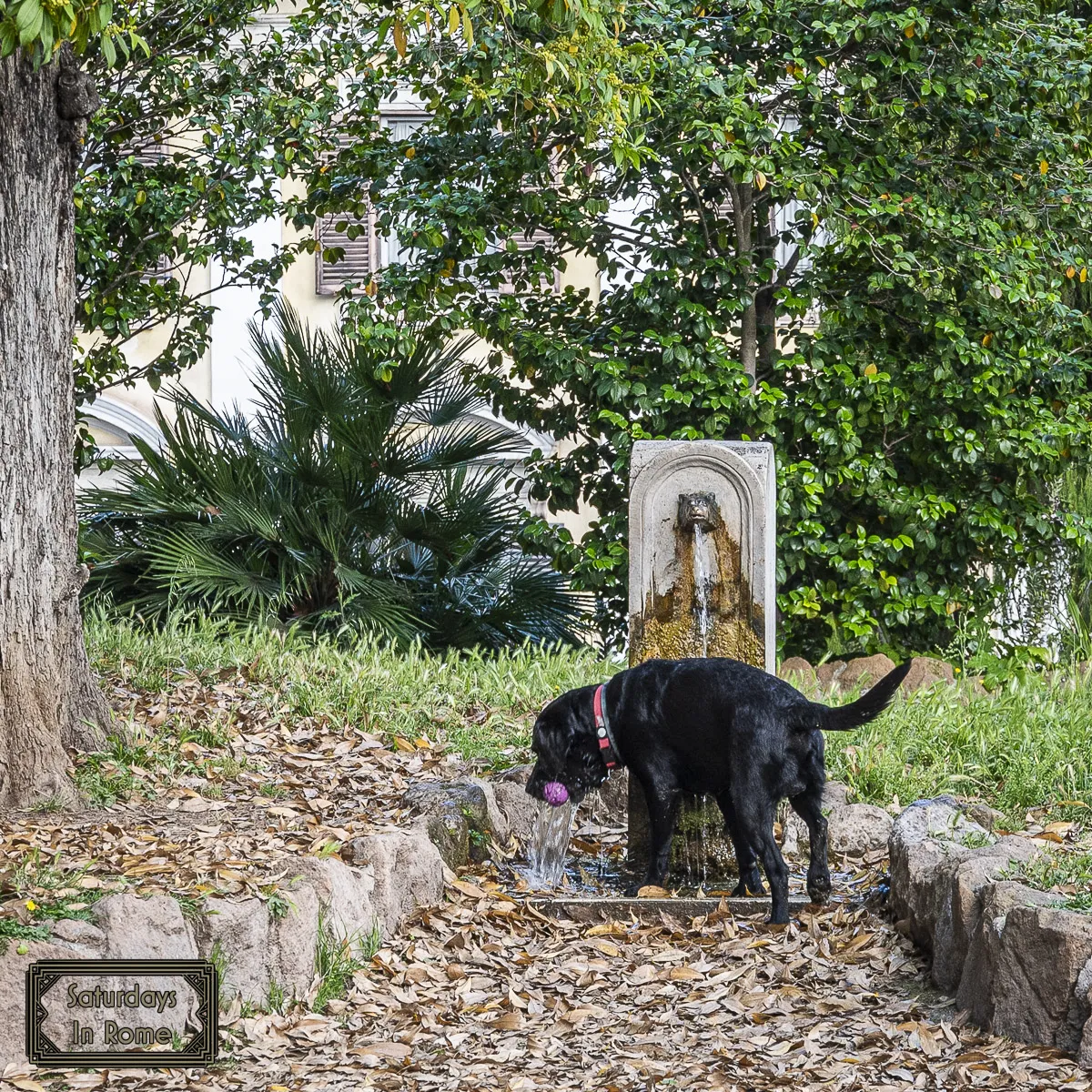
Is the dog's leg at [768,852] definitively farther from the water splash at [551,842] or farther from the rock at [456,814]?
the rock at [456,814]

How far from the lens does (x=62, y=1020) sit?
149 inches

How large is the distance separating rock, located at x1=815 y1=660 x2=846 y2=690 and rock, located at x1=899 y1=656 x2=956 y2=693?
43 centimetres

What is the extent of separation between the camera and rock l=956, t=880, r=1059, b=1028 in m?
3.99

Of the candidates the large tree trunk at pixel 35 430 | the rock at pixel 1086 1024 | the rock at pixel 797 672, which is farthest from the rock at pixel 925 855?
the large tree trunk at pixel 35 430

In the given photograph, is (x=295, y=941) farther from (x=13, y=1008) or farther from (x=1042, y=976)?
(x=1042, y=976)

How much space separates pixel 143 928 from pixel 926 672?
19.4 ft

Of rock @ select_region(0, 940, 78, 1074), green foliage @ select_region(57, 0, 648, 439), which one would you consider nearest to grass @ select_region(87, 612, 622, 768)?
green foliage @ select_region(57, 0, 648, 439)

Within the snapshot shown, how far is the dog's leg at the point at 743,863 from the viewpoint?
547 centimetres

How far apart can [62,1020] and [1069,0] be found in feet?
32.2

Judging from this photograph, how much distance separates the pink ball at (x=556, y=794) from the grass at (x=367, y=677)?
4.15 ft

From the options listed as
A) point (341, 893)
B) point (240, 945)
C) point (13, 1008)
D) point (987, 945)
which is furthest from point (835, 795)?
point (13, 1008)

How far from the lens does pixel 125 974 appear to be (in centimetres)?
392

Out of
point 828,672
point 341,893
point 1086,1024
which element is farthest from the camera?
point 828,672

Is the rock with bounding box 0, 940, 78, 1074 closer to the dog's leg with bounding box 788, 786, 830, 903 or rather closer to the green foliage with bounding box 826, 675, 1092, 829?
the dog's leg with bounding box 788, 786, 830, 903
